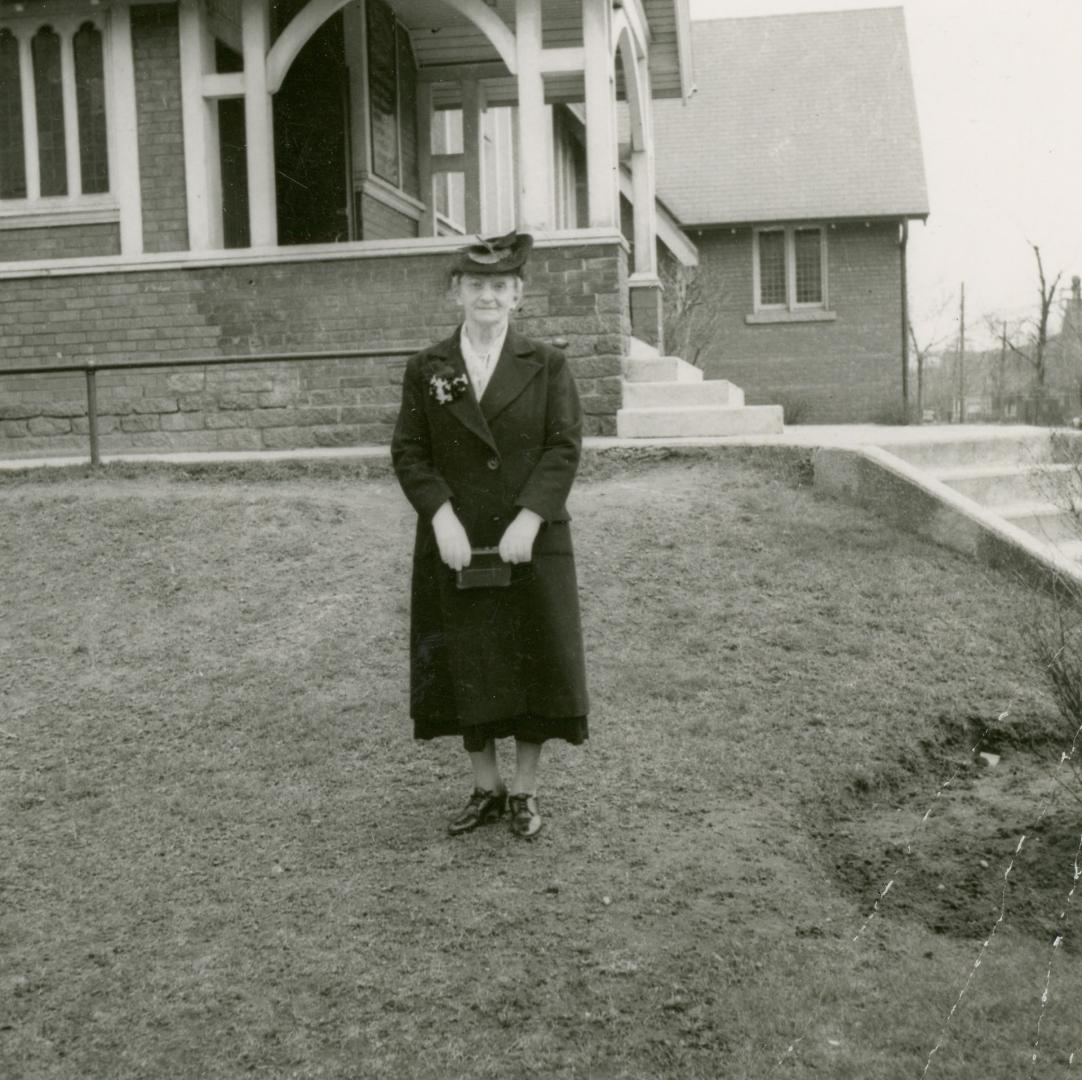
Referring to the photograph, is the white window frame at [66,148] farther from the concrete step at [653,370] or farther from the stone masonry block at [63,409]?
the concrete step at [653,370]

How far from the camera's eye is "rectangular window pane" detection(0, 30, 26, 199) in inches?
469

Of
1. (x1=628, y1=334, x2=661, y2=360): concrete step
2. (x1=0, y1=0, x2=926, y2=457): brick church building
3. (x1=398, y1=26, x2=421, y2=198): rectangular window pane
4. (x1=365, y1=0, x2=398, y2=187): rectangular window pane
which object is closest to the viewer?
(x1=0, y1=0, x2=926, y2=457): brick church building

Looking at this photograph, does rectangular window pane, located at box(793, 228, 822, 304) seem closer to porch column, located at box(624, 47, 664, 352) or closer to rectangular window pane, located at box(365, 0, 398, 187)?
porch column, located at box(624, 47, 664, 352)

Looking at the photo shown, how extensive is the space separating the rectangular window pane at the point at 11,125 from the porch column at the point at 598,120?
461 cm

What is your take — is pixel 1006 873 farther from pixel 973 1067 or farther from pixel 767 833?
pixel 973 1067

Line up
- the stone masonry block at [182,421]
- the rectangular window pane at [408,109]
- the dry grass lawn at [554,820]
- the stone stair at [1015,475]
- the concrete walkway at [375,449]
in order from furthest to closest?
the rectangular window pane at [408,109]
the stone masonry block at [182,421]
the concrete walkway at [375,449]
the stone stair at [1015,475]
the dry grass lawn at [554,820]

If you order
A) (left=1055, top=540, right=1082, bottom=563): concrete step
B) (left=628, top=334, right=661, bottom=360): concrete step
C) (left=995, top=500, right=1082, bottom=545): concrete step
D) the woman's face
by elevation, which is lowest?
(left=1055, top=540, right=1082, bottom=563): concrete step

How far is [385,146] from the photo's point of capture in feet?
45.1

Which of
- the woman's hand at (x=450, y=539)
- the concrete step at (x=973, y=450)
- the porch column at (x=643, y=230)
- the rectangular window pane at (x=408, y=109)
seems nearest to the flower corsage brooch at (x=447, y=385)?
the woman's hand at (x=450, y=539)

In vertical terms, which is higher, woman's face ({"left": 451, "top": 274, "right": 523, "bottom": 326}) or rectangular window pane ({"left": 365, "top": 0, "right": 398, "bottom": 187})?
rectangular window pane ({"left": 365, "top": 0, "right": 398, "bottom": 187})

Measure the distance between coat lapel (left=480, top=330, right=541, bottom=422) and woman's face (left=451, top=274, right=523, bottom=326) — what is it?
0.11 meters

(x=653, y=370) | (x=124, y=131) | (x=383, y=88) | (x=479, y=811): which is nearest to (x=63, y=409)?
(x=124, y=131)

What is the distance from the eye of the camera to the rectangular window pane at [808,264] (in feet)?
85.5

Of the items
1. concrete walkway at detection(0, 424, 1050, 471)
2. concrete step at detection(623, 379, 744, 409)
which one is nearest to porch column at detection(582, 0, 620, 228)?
concrete step at detection(623, 379, 744, 409)
